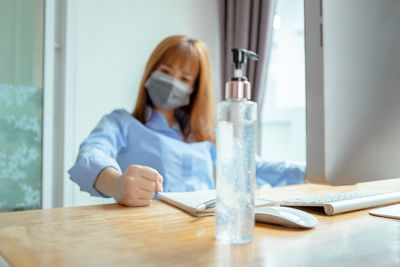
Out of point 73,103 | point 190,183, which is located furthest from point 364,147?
point 73,103

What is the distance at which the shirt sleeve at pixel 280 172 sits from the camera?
119 centimetres

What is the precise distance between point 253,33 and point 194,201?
61.8 inches

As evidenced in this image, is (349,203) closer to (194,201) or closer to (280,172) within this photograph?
(194,201)

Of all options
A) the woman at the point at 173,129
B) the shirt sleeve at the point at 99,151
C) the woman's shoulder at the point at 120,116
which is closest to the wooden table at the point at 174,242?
the shirt sleeve at the point at 99,151

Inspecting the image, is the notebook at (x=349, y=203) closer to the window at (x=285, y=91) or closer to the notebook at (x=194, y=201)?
the notebook at (x=194, y=201)

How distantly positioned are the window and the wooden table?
5.34ft

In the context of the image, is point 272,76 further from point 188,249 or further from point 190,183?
point 188,249

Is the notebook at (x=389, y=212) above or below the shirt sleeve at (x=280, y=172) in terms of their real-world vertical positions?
above

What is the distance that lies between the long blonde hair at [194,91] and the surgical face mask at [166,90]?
0.19ft

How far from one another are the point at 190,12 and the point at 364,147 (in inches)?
73.5

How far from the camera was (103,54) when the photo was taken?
5.87ft

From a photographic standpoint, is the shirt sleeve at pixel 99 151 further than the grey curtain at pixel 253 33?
No

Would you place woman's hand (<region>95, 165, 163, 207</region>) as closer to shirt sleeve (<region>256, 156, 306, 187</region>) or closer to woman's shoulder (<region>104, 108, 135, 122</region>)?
woman's shoulder (<region>104, 108, 135, 122</region>)

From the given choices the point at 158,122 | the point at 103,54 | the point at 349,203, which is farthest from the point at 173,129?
the point at 349,203
